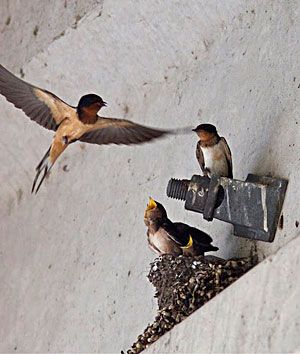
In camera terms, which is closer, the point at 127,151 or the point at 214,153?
the point at 214,153

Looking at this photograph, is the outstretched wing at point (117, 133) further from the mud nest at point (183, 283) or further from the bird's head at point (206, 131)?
the mud nest at point (183, 283)

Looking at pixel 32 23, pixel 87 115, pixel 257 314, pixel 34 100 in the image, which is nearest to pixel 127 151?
pixel 32 23

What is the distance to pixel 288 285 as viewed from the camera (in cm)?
169

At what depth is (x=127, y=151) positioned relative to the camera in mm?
2822

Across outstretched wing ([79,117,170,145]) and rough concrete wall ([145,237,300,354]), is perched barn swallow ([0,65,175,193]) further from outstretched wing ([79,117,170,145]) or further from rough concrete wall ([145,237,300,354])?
rough concrete wall ([145,237,300,354])

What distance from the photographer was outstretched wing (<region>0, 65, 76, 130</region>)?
223cm

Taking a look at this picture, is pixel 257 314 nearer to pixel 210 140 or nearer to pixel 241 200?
pixel 241 200

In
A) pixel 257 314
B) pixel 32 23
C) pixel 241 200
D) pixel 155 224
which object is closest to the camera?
pixel 257 314

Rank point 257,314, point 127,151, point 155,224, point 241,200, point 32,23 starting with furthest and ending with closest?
→ 1. point 32,23
2. point 127,151
3. point 155,224
4. point 241,200
5. point 257,314

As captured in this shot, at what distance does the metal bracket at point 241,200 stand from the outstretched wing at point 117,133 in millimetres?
127

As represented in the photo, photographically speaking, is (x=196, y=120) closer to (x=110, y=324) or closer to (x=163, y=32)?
(x=163, y=32)

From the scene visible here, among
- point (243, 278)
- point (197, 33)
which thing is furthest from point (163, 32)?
point (243, 278)

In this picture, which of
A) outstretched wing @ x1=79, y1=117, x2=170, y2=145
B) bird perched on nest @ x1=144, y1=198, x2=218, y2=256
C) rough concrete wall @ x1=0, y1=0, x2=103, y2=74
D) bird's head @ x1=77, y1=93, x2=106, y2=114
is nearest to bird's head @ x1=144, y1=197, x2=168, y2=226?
bird perched on nest @ x1=144, y1=198, x2=218, y2=256

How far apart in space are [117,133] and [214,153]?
204 mm
